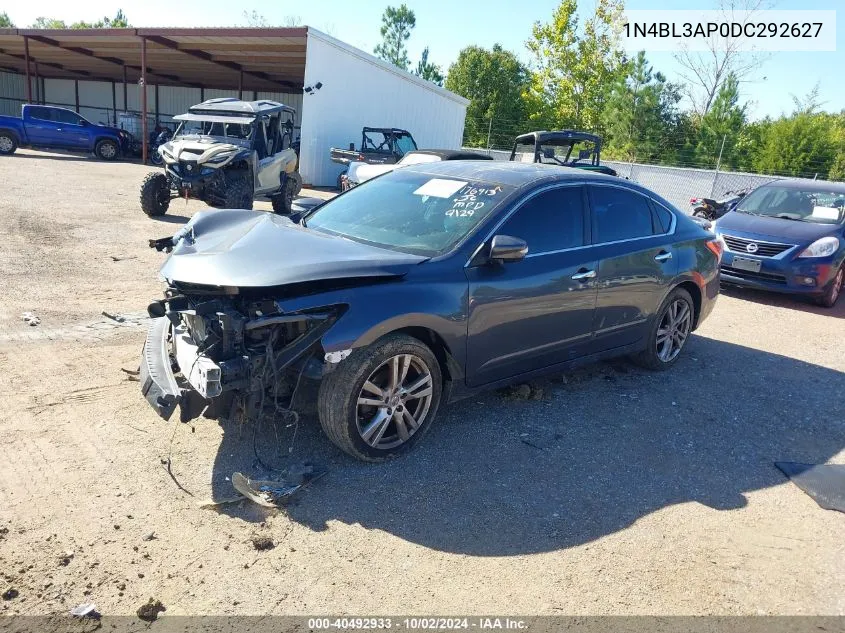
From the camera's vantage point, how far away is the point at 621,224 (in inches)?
196

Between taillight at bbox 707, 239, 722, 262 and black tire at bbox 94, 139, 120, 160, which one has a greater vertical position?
taillight at bbox 707, 239, 722, 262

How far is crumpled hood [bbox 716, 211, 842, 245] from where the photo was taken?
8836mm

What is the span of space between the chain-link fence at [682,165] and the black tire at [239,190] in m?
10.6

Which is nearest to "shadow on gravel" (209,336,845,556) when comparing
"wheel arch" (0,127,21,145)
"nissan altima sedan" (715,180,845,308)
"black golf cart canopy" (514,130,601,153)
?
"nissan altima sedan" (715,180,845,308)

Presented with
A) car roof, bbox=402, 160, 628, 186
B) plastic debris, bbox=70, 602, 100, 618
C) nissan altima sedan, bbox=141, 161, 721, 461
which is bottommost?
plastic debris, bbox=70, 602, 100, 618

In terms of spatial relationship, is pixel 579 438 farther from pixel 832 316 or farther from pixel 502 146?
pixel 502 146

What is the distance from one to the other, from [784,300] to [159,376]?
9207mm

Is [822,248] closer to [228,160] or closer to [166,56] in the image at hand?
[228,160]

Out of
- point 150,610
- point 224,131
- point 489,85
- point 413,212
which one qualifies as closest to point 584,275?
point 413,212

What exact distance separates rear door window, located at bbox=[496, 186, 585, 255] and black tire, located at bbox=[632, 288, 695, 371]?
130 cm

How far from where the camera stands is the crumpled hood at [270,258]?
10.8 ft

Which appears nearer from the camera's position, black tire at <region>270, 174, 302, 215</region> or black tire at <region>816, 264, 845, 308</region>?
black tire at <region>816, 264, 845, 308</region>

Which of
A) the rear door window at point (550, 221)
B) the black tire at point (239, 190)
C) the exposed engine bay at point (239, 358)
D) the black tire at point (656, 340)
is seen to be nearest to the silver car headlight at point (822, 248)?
the black tire at point (656, 340)

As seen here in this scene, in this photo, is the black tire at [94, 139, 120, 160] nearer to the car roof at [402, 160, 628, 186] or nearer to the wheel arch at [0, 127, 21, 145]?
the wheel arch at [0, 127, 21, 145]
